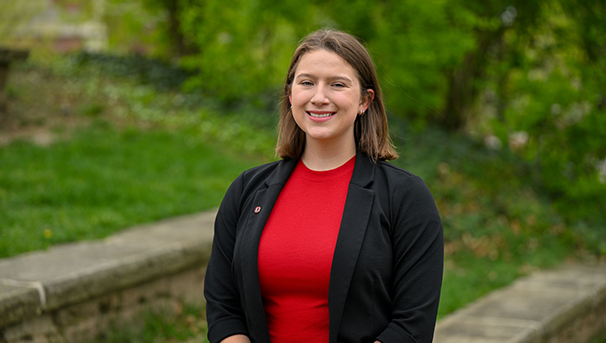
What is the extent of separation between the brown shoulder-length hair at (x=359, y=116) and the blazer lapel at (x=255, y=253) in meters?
0.20

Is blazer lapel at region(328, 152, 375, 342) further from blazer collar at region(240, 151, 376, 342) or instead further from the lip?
the lip

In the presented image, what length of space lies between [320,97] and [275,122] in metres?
7.80

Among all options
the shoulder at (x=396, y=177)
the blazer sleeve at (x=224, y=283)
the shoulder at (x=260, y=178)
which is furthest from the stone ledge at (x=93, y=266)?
the shoulder at (x=396, y=177)

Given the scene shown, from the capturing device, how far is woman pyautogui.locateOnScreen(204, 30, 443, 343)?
190 cm

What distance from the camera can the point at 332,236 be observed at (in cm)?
194

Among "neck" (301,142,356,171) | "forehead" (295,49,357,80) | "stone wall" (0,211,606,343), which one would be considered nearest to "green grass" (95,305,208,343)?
"stone wall" (0,211,606,343)

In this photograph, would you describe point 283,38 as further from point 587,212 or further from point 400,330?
point 400,330

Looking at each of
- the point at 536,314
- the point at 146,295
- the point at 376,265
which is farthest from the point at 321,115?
the point at 536,314

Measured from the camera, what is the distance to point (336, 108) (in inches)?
79.0

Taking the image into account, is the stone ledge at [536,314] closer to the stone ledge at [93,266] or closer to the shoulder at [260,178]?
the stone ledge at [93,266]

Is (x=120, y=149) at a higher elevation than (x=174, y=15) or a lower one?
lower

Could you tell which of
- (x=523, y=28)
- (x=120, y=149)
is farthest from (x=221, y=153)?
(x=523, y=28)

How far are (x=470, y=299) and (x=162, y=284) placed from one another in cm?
306

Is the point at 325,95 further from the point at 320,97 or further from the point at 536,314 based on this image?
the point at 536,314
